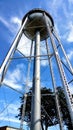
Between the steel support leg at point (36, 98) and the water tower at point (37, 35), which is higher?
Result: the water tower at point (37, 35)

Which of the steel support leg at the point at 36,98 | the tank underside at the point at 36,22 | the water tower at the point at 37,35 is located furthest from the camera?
the tank underside at the point at 36,22

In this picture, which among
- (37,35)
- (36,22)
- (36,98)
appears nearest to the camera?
(36,98)

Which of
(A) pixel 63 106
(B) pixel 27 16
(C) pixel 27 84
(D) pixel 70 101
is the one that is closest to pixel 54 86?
(C) pixel 27 84

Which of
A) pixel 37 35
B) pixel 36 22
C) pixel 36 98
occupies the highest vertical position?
pixel 36 22

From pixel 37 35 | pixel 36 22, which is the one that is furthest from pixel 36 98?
pixel 36 22

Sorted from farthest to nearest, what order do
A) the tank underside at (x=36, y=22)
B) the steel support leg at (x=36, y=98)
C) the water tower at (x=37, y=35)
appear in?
the tank underside at (x=36, y=22) < the water tower at (x=37, y=35) < the steel support leg at (x=36, y=98)

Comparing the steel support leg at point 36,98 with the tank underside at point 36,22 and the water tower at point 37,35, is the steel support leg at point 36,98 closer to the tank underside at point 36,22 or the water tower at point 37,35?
the water tower at point 37,35

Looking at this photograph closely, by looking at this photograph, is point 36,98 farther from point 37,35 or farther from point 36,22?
point 36,22

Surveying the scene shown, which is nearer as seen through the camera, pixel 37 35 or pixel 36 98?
pixel 36 98

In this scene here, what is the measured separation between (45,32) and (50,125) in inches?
805

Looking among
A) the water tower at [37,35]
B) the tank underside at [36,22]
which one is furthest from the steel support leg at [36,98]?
the tank underside at [36,22]

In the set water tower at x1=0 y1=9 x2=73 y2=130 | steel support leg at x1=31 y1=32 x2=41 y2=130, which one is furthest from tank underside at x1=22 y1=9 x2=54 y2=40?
steel support leg at x1=31 y1=32 x2=41 y2=130

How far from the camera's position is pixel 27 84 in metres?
18.7

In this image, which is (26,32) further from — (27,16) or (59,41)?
(59,41)
